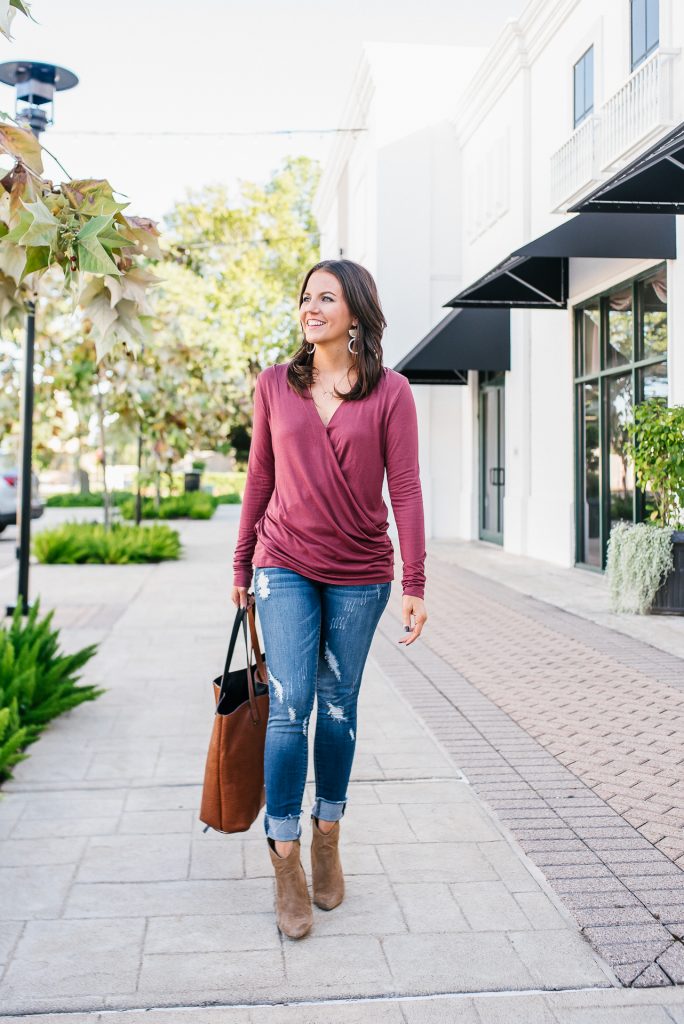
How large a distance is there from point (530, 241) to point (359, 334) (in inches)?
448

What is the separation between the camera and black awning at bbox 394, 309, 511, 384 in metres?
16.2

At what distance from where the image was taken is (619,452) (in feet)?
39.4

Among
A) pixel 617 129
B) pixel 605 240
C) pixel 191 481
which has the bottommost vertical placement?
pixel 191 481

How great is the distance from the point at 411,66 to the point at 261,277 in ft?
55.7

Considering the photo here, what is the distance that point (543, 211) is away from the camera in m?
14.7

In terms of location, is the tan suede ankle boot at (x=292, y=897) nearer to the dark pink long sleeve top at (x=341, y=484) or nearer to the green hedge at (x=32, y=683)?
the dark pink long sleeve top at (x=341, y=484)

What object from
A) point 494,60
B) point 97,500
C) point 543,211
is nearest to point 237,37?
point 494,60

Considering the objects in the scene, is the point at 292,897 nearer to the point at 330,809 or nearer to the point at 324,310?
the point at 330,809

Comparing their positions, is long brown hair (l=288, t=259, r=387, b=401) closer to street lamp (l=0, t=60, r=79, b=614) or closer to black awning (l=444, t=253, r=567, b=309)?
street lamp (l=0, t=60, r=79, b=614)

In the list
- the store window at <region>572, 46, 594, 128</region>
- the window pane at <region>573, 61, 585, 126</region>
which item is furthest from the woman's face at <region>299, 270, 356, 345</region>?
the window pane at <region>573, 61, 585, 126</region>

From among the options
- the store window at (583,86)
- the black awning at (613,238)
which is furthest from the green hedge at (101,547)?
the store window at (583,86)

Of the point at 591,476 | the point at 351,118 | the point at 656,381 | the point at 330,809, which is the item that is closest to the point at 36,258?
the point at 330,809

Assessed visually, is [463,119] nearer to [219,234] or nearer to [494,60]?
[494,60]

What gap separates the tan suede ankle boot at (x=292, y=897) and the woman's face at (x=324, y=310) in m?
1.46
